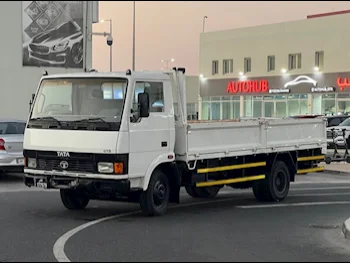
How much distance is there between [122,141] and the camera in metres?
10.7

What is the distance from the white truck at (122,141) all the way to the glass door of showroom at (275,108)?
41923 mm

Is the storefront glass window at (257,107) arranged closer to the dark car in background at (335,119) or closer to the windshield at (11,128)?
the dark car in background at (335,119)

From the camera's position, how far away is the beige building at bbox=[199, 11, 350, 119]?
4816 centimetres

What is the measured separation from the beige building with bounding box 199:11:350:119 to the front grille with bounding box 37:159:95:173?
33.8 metres

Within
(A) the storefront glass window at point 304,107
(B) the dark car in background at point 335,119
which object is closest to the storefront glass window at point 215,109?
(A) the storefront glass window at point 304,107

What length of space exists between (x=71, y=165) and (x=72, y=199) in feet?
4.78

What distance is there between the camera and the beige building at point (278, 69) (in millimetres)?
48156

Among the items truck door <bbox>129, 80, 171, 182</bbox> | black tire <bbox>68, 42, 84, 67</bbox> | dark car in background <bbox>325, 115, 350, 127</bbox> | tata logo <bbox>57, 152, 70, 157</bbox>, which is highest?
black tire <bbox>68, 42, 84, 67</bbox>

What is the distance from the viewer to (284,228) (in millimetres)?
10570

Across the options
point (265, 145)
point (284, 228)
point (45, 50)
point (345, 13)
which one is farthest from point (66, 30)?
point (284, 228)

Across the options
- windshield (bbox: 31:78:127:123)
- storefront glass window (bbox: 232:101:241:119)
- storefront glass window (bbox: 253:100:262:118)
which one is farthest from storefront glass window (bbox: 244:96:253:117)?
windshield (bbox: 31:78:127:123)

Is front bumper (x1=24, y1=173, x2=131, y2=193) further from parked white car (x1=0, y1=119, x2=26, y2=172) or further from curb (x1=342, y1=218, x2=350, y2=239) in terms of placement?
parked white car (x1=0, y1=119, x2=26, y2=172)

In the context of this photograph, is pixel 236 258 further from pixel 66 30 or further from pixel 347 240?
pixel 66 30

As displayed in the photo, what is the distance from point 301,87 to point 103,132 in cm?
4281
